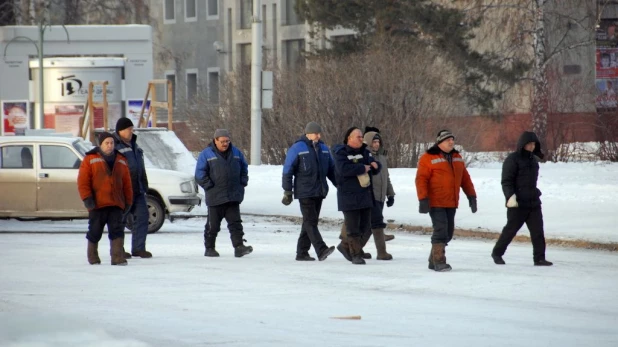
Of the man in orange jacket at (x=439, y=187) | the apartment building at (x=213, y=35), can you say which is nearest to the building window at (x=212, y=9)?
the apartment building at (x=213, y=35)

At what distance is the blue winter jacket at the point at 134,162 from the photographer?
16844 millimetres

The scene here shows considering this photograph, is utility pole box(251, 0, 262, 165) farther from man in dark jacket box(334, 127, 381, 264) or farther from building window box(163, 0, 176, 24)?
building window box(163, 0, 176, 24)

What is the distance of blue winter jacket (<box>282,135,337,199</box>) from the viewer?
16531 millimetres

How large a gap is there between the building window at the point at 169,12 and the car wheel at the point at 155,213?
189 ft

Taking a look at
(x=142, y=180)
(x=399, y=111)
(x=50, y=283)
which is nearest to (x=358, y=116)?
(x=399, y=111)

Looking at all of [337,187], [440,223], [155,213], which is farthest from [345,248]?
[155,213]

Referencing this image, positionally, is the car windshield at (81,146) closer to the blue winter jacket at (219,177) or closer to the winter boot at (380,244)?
the blue winter jacket at (219,177)

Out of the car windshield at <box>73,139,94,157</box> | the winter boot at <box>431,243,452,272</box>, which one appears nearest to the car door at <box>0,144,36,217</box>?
the car windshield at <box>73,139,94,157</box>

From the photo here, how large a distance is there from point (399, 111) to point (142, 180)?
61.0 ft

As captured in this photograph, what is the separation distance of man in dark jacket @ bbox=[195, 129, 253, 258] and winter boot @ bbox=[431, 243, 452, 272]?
9.00 ft

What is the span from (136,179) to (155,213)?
4791mm

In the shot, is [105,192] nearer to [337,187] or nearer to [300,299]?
[337,187]

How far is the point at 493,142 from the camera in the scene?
49.1 metres

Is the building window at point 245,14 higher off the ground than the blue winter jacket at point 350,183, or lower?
higher
